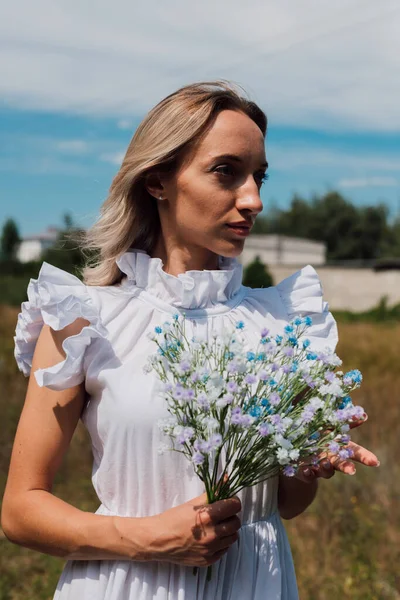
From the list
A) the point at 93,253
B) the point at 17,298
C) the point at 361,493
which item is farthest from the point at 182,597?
the point at 17,298

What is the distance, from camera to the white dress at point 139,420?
6.74 feet

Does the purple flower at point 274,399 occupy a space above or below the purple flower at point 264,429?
above

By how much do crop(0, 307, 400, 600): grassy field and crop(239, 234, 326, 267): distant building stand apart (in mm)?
53706

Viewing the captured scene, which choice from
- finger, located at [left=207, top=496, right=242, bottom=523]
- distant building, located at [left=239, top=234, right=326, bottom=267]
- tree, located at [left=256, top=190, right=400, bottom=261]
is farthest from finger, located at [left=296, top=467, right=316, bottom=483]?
tree, located at [left=256, top=190, right=400, bottom=261]

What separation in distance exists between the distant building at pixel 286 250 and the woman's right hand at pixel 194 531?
191ft

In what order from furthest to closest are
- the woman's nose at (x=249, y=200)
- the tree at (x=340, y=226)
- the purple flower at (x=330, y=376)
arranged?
the tree at (x=340, y=226)
the woman's nose at (x=249, y=200)
the purple flower at (x=330, y=376)

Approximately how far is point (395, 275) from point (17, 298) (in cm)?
2694

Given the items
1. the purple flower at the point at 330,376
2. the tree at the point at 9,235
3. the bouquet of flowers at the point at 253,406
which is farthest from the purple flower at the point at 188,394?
the tree at the point at 9,235

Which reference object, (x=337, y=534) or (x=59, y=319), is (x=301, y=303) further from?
(x=337, y=534)

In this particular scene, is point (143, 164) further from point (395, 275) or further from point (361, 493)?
point (395, 275)

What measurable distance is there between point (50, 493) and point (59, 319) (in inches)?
18.8

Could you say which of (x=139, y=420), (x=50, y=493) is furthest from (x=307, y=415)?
(x=50, y=493)

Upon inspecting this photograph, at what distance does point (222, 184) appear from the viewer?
86.4 inches

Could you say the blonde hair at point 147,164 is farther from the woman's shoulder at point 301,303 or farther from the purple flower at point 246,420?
the purple flower at point 246,420
